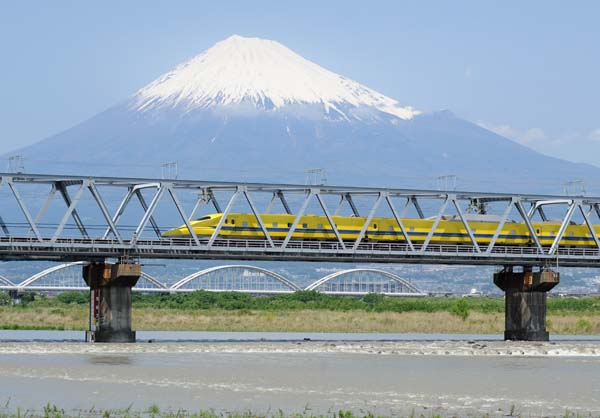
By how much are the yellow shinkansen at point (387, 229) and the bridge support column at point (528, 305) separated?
7.49 m

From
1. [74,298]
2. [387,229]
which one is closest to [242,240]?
[387,229]

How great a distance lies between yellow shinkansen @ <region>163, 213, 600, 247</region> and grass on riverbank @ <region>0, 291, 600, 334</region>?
10.7m

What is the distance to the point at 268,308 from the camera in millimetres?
135000

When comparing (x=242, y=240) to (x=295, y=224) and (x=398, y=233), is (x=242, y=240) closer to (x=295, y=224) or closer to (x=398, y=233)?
(x=295, y=224)

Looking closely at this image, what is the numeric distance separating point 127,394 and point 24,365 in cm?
1382

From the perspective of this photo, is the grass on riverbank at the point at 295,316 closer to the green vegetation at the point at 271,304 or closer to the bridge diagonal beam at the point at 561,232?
the green vegetation at the point at 271,304

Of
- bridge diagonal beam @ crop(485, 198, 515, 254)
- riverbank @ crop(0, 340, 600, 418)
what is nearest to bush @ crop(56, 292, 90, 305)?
bridge diagonal beam @ crop(485, 198, 515, 254)

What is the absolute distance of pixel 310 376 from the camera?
198 feet

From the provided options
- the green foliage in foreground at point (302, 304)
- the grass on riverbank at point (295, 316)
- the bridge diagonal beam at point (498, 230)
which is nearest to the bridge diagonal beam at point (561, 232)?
the bridge diagonal beam at point (498, 230)

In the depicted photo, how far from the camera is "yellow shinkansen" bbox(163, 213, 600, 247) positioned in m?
93.6

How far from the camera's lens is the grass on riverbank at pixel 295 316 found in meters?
112

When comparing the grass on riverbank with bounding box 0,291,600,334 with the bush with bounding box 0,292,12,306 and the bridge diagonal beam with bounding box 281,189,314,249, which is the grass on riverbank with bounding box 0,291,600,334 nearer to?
the bush with bounding box 0,292,12,306

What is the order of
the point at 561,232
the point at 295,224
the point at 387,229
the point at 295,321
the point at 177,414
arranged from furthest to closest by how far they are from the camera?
the point at 295,321 < the point at 387,229 < the point at 561,232 < the point at 295,224 < the point at 177,414

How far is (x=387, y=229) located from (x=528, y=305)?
1252cm
